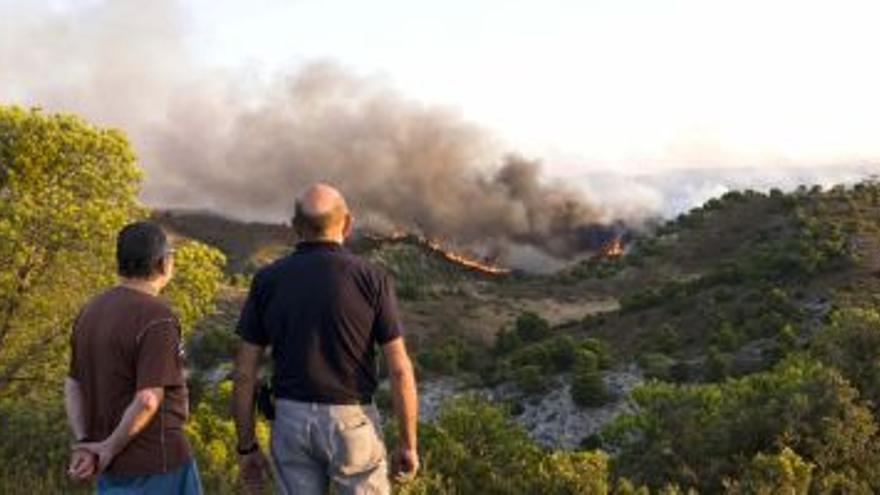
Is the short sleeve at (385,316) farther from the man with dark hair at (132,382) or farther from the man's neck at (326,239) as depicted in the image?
the man with dark hair at (132,382)

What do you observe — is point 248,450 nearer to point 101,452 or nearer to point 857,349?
point 101,452

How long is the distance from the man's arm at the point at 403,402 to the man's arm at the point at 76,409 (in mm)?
1448

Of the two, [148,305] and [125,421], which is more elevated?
[148,305]

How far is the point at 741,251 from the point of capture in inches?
3393

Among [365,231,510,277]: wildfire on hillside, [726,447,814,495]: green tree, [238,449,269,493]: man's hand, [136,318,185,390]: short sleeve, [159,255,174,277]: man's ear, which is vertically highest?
[159,255,174,277]: man's ear

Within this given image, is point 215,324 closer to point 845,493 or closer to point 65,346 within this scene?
point 65,346

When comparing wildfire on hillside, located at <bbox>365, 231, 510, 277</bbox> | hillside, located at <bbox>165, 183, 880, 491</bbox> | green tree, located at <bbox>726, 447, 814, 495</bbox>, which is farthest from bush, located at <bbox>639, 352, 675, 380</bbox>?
wildfire on hillside, located at <bbox>365, 231, 510, 277</bbox>

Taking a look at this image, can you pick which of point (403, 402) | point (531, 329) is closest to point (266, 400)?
point (403, 402)

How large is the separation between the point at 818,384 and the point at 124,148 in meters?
12.3

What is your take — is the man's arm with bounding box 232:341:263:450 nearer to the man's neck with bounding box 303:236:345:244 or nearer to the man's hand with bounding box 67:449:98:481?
the man's neck with bounding box 303:236:345:244

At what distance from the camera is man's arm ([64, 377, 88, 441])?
5.68 metres

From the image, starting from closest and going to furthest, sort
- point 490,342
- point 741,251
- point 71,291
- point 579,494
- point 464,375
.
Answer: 1. point 579,494
2. point 71,291
3. point 464,375
4. point 490,342
5. point 741,251

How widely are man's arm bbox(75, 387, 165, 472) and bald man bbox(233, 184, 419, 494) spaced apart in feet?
1.96

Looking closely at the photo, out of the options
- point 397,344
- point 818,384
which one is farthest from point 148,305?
point 818,384
